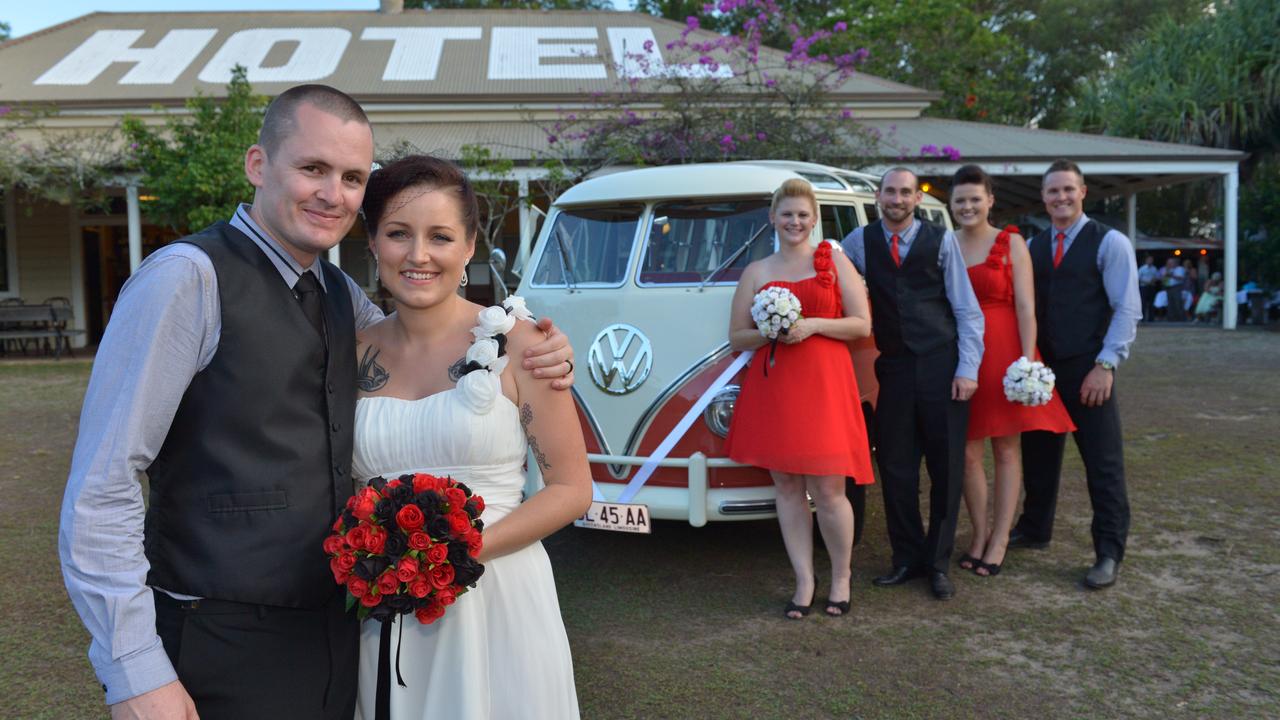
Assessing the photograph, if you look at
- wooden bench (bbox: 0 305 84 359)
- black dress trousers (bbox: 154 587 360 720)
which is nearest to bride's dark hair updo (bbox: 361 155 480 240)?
black dress trousers (bbox: 154 587 360 720)

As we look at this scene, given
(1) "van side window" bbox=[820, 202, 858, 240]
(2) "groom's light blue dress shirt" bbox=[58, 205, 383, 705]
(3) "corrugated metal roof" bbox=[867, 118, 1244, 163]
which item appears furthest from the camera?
(3) "corrugated metal roof" bbox=[867, 118, 1244, 163]

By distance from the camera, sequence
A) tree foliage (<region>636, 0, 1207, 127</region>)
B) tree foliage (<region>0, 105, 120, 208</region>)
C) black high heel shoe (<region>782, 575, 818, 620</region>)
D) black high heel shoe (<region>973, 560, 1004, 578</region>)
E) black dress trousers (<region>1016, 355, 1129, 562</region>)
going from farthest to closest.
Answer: tree foliage (<region>636, 0, 1207, 127</region>) → tree foliage (<region>0, 105, 120, 208</region>) → black high heel shoe (<region>973, 560, 1004, 578</region>) → black dress trousers (<region>1016, 355, 1129, 562</region>) → black high heel shoe (<region>782, 575, 818, 620</region>)

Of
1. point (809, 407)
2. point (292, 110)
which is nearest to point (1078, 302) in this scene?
point (809, 407)

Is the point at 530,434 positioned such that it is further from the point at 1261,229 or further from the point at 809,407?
the point at 1261,229

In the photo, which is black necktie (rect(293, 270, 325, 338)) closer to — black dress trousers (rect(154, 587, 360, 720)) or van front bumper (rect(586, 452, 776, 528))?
black dress trousers (rect(154, 587, 360, 720))

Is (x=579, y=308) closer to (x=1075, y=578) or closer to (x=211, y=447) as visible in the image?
(x=1075, y=578)

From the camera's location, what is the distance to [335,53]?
67.8ft

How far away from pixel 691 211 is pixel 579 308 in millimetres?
934

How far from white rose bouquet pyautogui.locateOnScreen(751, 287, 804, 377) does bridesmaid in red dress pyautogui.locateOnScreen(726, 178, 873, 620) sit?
0.21 feet

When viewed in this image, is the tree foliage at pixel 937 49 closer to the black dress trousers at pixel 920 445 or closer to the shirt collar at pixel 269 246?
the black dress trousers at pixel 920 445

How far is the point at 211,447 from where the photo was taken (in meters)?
1.77

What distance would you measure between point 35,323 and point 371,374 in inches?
835

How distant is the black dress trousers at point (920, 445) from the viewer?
16.2 ft

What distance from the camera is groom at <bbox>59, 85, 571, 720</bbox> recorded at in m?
1.66
